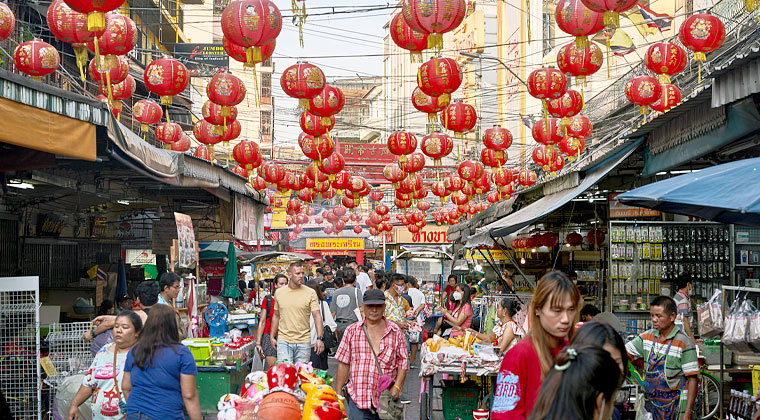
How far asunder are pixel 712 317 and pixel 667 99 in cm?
651

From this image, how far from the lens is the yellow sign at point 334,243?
57.7m

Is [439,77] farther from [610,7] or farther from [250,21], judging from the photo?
[610,7]

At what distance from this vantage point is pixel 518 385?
12.7ft

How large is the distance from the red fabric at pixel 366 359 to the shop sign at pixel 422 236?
39.2 meters

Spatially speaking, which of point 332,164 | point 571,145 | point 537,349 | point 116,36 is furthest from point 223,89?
point 537,349

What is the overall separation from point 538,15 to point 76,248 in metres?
20.7

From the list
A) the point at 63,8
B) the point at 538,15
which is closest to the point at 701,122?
the point at 63,8

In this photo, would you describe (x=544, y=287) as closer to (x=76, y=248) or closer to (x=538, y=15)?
(x=76, y=248)

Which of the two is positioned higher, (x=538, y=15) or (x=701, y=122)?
(x=538, y=15)

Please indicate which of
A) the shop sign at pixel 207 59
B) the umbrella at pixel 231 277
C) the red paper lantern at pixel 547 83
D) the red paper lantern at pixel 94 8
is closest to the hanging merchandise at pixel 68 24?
the red paper lantern at pixel 94 8

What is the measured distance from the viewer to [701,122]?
30.1 feet

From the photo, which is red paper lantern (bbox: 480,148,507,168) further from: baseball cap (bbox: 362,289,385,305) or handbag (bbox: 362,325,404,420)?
handbag (bbox: 362,325,404,420)

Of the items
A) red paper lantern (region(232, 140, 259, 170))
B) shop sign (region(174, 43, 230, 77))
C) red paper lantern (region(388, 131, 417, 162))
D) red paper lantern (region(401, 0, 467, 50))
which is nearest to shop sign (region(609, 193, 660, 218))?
red paper lantern (region(401, 0, 467, 50))

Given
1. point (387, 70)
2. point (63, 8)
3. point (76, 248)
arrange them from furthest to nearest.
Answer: point (387, 70) < point (76, 248) < point (63, 8)
